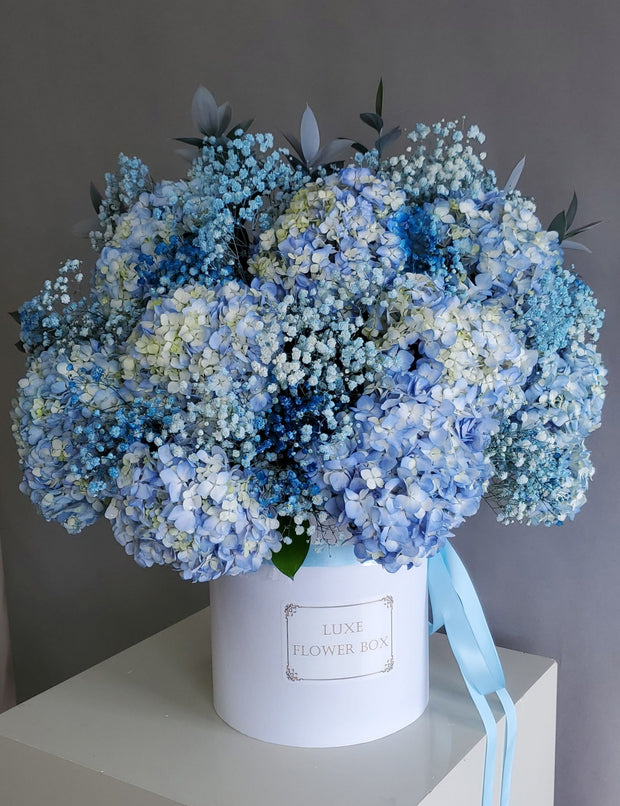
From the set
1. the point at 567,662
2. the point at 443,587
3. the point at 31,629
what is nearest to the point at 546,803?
the point at 567,662

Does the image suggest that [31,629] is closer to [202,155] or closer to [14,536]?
[14,536]

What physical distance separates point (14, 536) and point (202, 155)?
1.03 metres

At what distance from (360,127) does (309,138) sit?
1.29 feet

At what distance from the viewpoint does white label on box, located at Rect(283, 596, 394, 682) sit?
2.82 ft

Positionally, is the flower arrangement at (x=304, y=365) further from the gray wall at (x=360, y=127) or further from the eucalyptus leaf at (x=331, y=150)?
the gray wall at (x=360, y=127)

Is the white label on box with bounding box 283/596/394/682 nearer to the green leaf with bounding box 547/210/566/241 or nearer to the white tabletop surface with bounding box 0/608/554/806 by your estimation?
the white tabletop surface with bounding box 0/608/554/806

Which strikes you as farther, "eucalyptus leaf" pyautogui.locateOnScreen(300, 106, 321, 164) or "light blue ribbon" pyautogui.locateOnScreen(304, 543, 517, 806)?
"light blue ribbon" pyautogui.locateOnScreen(304, 543, 517, 806)

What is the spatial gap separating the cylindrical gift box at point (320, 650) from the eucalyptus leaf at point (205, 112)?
16.8 inches

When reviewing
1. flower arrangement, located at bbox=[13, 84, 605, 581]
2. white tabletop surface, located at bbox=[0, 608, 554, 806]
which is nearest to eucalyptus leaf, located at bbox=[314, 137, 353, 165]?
flower arrangement, located at bbox=[13, 84, 605, 581]

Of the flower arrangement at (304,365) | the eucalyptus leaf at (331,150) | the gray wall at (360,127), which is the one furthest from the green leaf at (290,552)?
the gray wall at (360,127)

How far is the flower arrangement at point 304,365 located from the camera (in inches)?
27.6

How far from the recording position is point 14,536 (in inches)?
63.3

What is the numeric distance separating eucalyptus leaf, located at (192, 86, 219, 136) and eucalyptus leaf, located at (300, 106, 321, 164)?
8cm

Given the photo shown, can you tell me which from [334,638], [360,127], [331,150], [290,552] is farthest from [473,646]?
[360,127]
